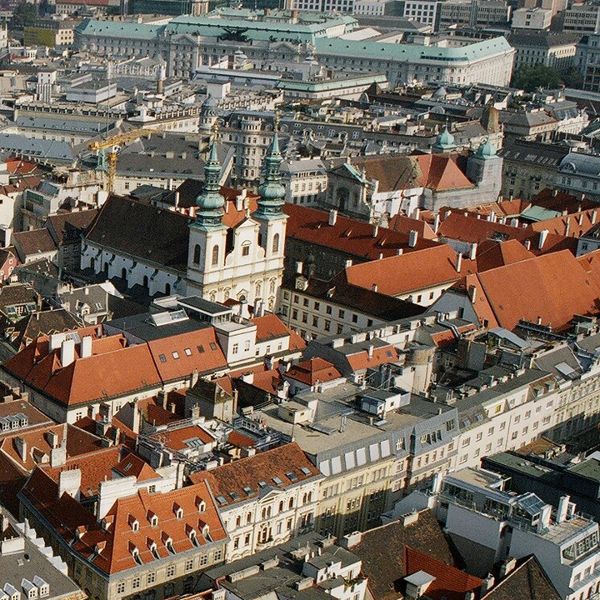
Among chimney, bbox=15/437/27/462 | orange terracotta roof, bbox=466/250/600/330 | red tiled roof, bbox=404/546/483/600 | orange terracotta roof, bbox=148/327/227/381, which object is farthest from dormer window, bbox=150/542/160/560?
orange terracotta roof, bbox=466/250/600/330

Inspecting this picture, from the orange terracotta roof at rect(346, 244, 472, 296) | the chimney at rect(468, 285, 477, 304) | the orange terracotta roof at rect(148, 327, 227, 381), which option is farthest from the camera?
the orange terracotta roof at rect(346, 244, 472, 296)

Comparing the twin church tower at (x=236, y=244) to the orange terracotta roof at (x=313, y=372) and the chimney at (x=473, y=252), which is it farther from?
the orange terracotta roof at (x=313, y=372)

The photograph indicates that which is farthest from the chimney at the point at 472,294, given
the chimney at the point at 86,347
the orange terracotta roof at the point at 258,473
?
the orange terracotta roof at the point at 258,473

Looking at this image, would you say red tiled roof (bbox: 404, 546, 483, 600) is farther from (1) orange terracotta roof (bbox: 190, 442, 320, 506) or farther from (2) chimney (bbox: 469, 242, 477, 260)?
(2) chimney (bbox: 469, 242, 477, 260)

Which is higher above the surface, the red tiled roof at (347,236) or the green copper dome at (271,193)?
the green copper dome at (271,193)

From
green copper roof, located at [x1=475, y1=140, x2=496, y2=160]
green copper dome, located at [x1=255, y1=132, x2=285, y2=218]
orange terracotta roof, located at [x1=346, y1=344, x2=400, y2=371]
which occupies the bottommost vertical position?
orange terracotta roof, located at [x1=346, y1=344, x2=400, y2=371]

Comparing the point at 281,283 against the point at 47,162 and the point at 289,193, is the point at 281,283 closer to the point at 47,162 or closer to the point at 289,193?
the point at 289,193

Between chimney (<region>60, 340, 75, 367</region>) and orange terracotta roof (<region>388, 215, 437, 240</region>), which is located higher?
chimney (<region>60, 340, 75, 367</region>)
